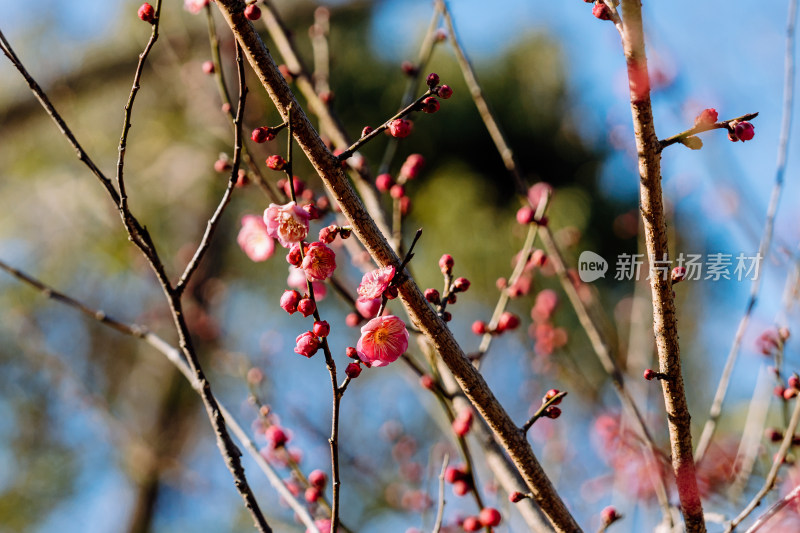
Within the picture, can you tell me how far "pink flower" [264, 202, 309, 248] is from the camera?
61cm

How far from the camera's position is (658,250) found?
0.58 metres

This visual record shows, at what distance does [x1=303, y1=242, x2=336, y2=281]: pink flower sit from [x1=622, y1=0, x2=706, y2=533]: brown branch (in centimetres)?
31

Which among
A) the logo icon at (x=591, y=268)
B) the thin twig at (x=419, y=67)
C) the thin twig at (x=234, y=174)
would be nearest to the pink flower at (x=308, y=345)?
the thin twig at (x=234, y=174)

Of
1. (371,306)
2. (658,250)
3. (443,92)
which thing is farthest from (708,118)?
(371,306)

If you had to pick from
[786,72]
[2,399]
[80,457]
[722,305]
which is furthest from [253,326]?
[786,72]

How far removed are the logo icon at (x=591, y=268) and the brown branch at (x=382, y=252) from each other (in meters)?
0.96

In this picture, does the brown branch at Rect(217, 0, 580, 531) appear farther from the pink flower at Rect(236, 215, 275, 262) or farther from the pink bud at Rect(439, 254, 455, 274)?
the pink flower at Rect(236, 215, 275, 262)

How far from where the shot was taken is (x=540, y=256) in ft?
3.81

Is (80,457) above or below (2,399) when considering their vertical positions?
below

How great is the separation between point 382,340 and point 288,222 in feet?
0.59

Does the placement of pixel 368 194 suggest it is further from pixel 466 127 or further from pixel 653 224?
pixel 466 127

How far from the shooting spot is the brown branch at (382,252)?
0.58 meters

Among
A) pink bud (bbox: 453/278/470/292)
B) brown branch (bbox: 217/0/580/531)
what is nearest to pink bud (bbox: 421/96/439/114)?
brown branch (bbox: 217/0/580/531)

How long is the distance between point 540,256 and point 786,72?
1.81ft
